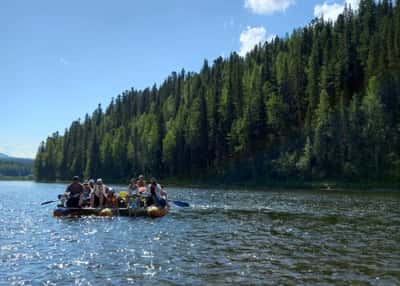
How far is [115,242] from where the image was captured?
20109 millimetres

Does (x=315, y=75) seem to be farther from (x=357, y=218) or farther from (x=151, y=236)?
(x=151, y=236)

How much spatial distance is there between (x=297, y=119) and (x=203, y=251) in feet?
317

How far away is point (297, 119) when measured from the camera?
363 ft

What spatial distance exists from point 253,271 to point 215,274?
1.28 metres

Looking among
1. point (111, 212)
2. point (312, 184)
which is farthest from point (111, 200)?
point (312, 184)

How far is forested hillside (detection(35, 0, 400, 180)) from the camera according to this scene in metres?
85.1

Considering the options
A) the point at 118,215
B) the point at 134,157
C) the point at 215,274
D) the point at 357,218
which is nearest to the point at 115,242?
the point at 215,274

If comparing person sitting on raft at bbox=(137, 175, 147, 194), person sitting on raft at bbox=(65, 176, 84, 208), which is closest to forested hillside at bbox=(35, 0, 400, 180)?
person sitting on raft at bbox=(137, 175, 147, 194)

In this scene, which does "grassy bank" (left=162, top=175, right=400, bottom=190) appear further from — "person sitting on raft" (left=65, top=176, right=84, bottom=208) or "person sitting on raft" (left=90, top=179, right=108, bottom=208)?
"person sitting on raft" (left=65, top=176, right=84, bottom=208)

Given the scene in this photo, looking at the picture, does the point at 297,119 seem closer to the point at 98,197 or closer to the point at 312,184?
the point at 312,184

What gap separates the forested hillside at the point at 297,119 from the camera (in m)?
85.1

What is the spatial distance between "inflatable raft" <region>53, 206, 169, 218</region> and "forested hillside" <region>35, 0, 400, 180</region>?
59.9 m

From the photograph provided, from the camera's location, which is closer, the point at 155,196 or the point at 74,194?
the point at 74,194

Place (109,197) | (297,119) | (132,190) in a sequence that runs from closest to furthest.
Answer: (109,197), (132,190), (297,119)
